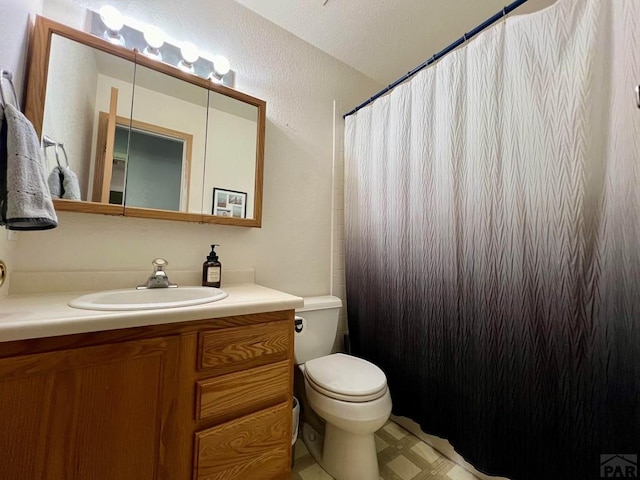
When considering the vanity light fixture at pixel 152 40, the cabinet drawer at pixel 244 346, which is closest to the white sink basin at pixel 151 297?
the cabinet drawer at pixel 244 346

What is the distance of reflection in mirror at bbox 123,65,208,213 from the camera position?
3.62ft

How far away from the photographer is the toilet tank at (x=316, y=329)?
4.38ft

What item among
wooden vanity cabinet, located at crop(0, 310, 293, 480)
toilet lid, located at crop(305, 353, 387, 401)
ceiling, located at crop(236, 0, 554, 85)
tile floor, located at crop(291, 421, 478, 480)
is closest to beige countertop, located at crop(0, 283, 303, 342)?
wooden vanity cabinet, located at crop(0, 310, 293, 480)

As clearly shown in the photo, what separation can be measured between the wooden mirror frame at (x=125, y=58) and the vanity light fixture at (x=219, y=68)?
7cm

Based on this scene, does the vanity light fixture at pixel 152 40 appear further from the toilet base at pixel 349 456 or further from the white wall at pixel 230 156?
the toilet base at pixel 349 456

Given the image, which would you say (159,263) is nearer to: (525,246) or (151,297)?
(151,297)

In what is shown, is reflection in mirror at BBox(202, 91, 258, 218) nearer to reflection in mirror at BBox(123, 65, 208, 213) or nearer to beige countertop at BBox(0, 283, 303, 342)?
reflection in mirror at BBox(123, 65, 208, 213)

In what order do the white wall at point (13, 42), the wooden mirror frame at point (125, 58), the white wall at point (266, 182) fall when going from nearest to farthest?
the white wall at point (13, 42) < the wooden mirror frame at point (125, 58) < the white wall at point (266, 182)

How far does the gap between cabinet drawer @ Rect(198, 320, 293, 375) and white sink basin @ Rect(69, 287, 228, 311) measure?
0.13 metres

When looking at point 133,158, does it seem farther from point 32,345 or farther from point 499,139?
point 499,139

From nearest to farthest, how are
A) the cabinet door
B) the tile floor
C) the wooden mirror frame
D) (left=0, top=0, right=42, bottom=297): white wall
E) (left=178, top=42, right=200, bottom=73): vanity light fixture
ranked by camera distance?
1. the cabinet door
2. (left=0, top=0, right=42, bottom=297): white wall
3. the wooden mirror frame
4. the tile floor
5. (left=178, top=42, right=200, bottom=73): vanity light fixture

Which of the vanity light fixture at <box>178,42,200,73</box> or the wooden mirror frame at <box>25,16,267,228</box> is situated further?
the vanity light fixture at <box>178,42,200,73</box>

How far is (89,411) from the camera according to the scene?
63 cm

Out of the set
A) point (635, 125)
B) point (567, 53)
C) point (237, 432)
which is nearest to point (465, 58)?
point (567, 53)
